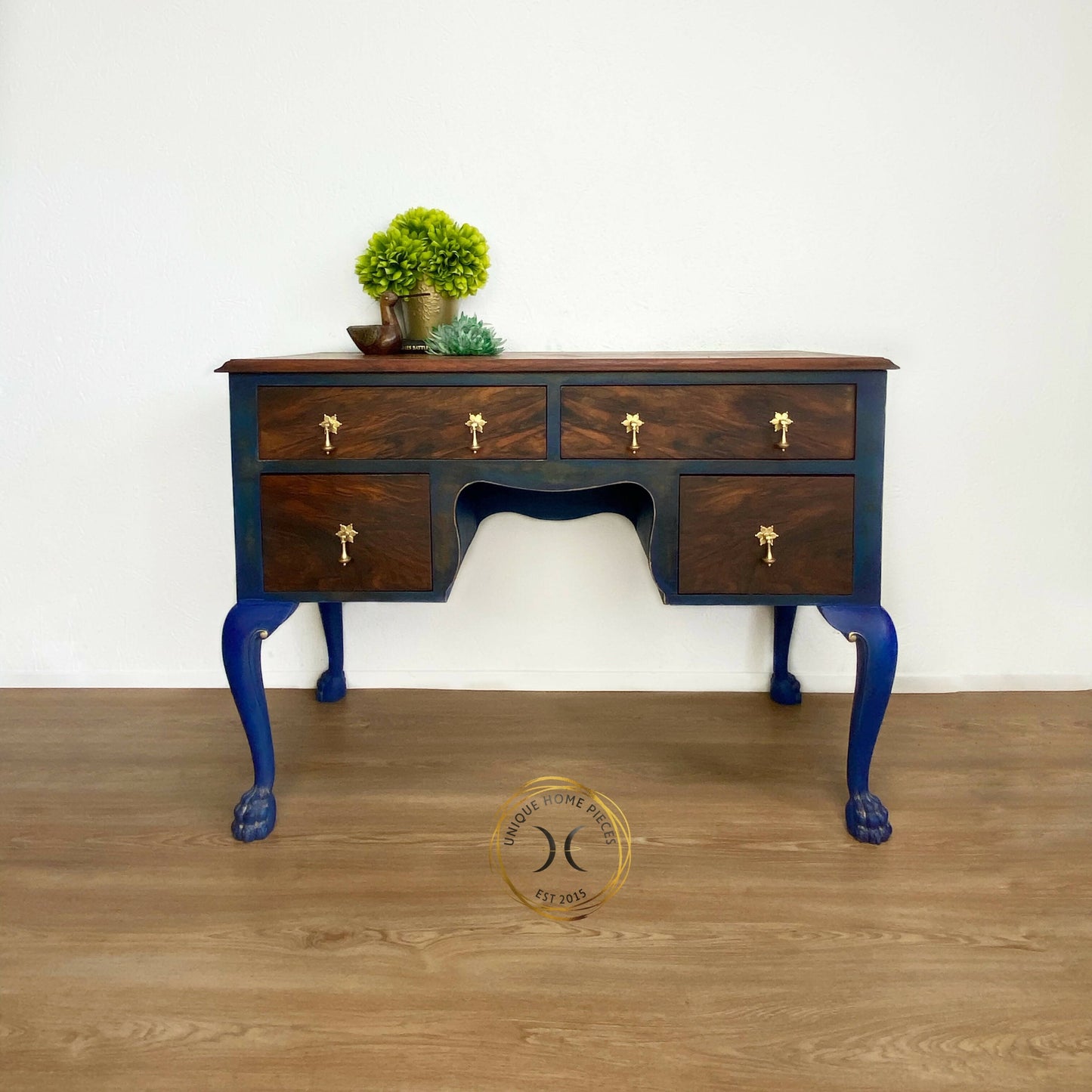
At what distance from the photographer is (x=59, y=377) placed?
2.37m

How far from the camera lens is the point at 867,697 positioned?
1.73 metres

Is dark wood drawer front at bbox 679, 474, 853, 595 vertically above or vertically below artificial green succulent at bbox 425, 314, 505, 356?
below

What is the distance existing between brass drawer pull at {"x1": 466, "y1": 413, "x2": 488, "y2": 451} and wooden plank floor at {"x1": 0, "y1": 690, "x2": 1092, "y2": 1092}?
0.70m

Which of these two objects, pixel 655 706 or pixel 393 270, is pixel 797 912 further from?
pixel 393 270

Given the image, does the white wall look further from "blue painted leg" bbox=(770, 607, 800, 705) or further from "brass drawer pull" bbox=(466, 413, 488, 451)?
"brass drawer pull" bbox=(466, 413, 488, 451)

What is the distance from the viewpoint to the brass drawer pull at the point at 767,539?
1.73 meters

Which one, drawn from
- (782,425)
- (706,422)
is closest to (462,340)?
(706,422)

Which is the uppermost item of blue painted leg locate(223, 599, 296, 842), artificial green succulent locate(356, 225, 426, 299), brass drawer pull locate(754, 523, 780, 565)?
artificial green succulent locate(356, 225, 426, 299)

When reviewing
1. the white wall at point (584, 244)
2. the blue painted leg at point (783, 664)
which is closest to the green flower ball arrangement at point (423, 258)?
the white wall at point (584, 244)

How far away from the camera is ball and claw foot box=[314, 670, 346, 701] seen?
2.41 meters

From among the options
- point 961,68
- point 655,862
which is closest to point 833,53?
point 961,68

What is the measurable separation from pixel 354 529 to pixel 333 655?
76 cm

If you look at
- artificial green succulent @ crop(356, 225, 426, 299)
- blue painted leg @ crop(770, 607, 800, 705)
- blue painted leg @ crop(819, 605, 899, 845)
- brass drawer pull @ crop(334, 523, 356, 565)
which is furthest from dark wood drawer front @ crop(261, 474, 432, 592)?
blue painted leg @ crop(770, 607, 800, 705)

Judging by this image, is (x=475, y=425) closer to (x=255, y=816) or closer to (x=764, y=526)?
(x=764, y=526)
